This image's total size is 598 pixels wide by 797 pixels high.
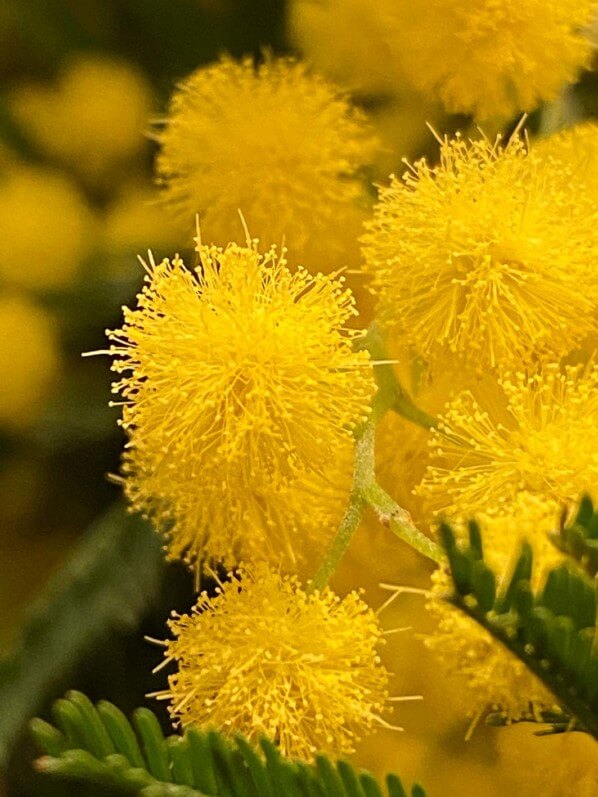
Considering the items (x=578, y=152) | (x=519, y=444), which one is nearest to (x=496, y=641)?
(x=519, y=444)

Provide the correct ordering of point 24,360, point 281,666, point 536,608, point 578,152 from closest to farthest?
point 536,608 < point 281,666 < point 578,152 < point 24,360

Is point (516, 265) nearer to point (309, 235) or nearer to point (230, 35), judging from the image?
point (309, 235)

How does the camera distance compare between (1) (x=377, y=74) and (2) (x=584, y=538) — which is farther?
(1) (x=377, y=74)

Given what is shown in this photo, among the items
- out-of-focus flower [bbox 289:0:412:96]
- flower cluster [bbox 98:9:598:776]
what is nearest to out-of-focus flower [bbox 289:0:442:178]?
out-of-focus flower [bbox 289:0:412:96]

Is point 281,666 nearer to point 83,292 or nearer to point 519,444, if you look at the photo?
point 519,444

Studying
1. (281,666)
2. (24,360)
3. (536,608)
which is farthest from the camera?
(24,360)

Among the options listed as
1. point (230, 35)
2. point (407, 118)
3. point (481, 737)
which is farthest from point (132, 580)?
point (230, 35)

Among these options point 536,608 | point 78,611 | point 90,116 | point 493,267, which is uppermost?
point 90,116

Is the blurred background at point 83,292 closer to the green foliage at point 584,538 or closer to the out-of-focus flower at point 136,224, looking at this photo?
the out-of-focus flower at point 136,224
